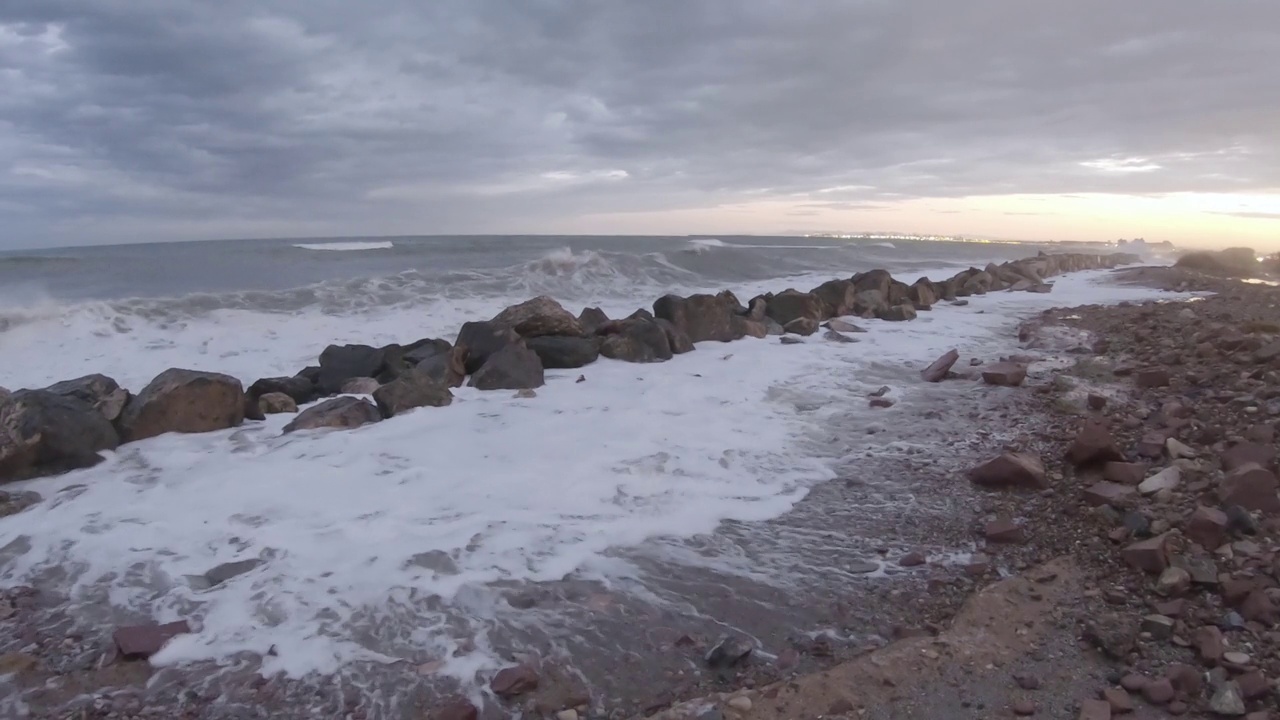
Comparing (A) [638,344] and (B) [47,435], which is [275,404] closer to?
(B) [47,435]

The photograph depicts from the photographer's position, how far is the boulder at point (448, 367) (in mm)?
7392

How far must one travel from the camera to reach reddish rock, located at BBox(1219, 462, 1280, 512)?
3.66 meters

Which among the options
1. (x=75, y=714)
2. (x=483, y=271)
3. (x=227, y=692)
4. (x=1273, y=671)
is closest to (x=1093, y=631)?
(x=1273, y=671)

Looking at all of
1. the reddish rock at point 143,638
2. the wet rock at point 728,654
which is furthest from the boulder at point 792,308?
the reddish rock at point 143,638

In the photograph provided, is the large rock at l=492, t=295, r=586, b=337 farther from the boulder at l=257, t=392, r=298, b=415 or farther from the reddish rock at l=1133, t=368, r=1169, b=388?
the reddish rock at l=1133, t=368, r=1169, b=388

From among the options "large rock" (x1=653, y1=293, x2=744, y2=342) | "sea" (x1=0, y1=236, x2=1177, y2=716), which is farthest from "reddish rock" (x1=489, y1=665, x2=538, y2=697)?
"large rock" (x1=653, y1=293, x2=744, y2=342)

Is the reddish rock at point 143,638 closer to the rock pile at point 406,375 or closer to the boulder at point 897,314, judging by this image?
the rock pile at point 406,375

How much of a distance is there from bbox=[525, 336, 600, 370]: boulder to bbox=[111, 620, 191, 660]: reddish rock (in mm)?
5147

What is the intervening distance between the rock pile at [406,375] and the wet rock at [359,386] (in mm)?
15

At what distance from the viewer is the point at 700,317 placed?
9.85 m

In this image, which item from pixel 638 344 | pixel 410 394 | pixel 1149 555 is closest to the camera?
pixel 1149 555

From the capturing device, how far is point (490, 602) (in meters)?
3.45

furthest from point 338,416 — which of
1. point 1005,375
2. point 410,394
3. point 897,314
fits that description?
point 897,314

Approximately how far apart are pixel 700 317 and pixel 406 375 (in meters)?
4.05
